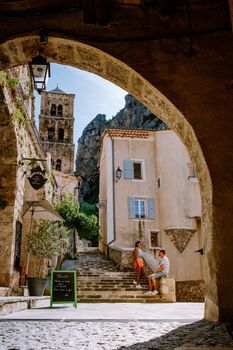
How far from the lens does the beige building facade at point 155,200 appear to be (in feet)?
65.5

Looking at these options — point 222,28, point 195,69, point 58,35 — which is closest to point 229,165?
point 195,69

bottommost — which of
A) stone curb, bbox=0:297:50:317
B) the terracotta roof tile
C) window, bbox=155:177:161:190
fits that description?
stone curb, bbox=0:297:50:317

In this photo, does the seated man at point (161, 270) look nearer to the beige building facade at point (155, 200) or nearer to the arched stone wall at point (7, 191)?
the arched stone wall at point (7, 191)

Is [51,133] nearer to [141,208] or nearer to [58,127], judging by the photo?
[58,127]

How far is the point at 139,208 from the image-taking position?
21328 millimetres

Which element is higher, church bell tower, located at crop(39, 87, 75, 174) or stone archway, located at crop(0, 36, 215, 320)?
church bell tower, located at crop(39, 87, 75, 174)

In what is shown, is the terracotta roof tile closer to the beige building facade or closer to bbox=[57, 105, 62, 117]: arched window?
the beige building facade

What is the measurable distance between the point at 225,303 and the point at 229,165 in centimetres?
146

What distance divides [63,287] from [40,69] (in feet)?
15.5

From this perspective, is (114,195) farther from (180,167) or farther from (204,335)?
(204,335)

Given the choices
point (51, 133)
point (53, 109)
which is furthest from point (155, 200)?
point (53, 109)

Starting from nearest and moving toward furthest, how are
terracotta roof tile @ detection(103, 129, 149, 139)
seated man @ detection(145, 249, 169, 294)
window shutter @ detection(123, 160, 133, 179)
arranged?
seated man @ detection(145, 249, 169, 294), window shutter @ detection(123, 160, 133, 179), terracotta roof tile @ detection(103, 129, 149, 139)

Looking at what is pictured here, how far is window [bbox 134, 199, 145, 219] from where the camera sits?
21.1 meters

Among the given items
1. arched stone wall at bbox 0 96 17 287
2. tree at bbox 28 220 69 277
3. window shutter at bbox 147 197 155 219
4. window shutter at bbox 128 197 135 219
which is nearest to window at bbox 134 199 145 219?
window shutter at bbox 128 197 135 219
